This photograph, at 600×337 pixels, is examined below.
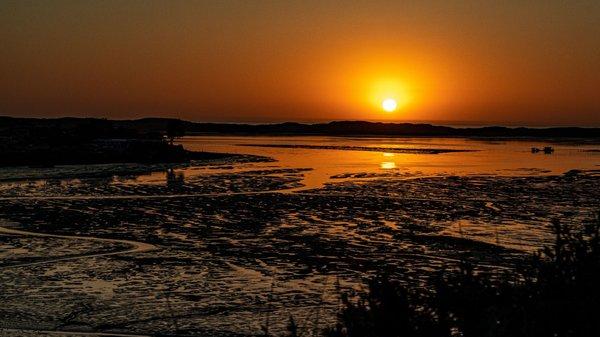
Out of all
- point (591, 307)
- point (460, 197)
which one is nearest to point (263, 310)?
point (591, 307)

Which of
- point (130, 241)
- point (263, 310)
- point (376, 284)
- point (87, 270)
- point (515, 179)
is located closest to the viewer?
point (376, 284)

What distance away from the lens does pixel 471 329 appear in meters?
5.38

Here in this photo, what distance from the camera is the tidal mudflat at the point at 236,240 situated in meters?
10.2

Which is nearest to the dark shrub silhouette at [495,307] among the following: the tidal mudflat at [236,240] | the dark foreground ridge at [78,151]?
the tidal mudflat at [236,240]

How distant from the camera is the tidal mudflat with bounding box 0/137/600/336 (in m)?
10.2

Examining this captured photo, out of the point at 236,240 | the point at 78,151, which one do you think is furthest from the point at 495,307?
the point at 78,151

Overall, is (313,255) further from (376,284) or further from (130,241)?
(376,284)

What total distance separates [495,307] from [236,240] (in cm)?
1145

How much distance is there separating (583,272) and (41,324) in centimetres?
648

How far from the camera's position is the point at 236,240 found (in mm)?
15977

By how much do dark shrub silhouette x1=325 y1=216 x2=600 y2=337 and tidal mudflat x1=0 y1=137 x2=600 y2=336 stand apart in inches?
16.9

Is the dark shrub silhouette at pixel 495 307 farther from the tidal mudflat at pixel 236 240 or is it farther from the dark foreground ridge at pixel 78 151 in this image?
the dark foreground ridge at pixel 78 151

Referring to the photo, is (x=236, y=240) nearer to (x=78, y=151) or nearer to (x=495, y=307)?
(x=495, y=307)

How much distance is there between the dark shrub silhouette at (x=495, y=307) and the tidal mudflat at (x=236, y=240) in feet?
1.41
